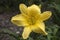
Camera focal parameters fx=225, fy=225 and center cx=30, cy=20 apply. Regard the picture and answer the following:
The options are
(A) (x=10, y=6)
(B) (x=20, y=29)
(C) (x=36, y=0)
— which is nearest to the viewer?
(C) (x=36, y=0)

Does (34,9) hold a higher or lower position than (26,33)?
higher

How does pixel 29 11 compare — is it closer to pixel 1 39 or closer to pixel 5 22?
pixel 1 39

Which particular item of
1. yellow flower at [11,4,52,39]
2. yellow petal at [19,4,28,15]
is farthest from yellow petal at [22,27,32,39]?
yellow petal at [19,4,28,15]

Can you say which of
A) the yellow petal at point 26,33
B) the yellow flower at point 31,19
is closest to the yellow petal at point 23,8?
the yellow flower at point 31,19

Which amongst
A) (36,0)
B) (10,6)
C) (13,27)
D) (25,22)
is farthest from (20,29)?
(25,22)

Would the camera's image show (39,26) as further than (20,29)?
No

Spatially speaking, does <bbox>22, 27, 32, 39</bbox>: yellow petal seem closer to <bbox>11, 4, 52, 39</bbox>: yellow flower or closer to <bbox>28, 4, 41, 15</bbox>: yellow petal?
<bbox>11, 4, 52, 39</bbox>: yellow flower

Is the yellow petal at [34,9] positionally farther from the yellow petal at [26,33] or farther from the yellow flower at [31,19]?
the yellow petal at [26,33]

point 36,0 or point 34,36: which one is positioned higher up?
point 36,0
